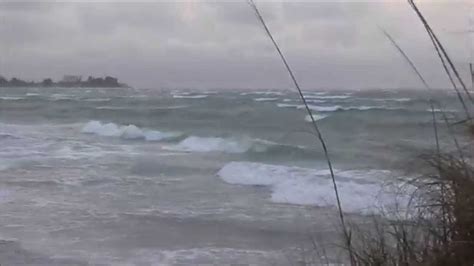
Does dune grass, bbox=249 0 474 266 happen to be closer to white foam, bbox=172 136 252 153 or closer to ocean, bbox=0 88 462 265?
ocean, bbox=0 88 462 265

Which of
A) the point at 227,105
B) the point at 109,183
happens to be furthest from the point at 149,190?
the point at 227,105

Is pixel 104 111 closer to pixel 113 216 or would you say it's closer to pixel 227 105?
pixel 227 105

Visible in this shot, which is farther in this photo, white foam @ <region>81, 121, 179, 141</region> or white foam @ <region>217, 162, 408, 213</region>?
white foam @ <region>81, 121, 179, 141</region>

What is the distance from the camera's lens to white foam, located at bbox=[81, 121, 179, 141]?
25.7 metres

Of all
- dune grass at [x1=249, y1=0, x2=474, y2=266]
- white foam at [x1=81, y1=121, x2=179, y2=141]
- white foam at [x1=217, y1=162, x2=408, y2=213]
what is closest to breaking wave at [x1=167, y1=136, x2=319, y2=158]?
white foam at [x1=81, y1=121, x2=179, y2=141]

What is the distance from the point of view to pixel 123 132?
27.0 metres

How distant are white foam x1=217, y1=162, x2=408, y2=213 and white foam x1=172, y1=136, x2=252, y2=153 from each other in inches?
170

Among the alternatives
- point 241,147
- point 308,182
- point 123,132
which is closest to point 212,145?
point 241,147

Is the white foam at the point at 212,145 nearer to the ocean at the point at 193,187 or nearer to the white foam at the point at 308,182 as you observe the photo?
the ocean at the point at 193,187

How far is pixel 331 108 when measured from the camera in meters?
31.8

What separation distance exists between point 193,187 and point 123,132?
1487 cm

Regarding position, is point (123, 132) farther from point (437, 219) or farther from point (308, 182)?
point (437, 219)

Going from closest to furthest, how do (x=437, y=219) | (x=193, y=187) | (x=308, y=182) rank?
1. (x=437, y=219)
2. (x=193, y=187)
3. (x=308, y=182)

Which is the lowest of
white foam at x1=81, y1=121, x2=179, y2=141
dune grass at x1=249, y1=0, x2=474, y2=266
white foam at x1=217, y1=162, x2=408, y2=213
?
white foam at x1=81, y1=121, x2=179, y2=141
